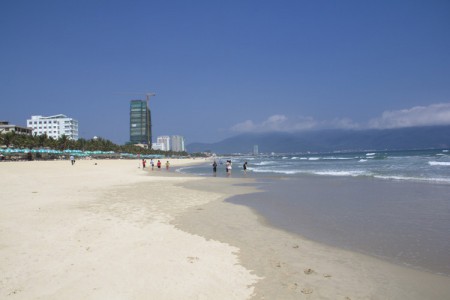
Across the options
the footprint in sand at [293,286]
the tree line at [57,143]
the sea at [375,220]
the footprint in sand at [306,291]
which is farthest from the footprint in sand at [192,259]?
the tree line at [57,143]

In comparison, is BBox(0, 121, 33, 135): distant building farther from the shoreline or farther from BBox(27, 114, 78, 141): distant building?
the shoreline

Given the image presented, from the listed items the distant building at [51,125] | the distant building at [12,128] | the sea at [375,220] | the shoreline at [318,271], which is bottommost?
the sea at [375,220]

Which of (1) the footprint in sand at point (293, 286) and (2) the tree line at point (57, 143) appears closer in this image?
(1) the footprint in sand at point (293, 286)

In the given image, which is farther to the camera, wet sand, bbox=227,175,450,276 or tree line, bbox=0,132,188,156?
tree line, bbox=0,132,188,156

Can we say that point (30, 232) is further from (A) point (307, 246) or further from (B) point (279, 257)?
(A) point (307, 246)

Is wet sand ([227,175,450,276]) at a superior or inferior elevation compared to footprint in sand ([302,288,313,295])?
inferior

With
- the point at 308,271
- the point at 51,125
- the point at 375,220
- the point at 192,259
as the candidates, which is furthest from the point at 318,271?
Result: the point at 51,125

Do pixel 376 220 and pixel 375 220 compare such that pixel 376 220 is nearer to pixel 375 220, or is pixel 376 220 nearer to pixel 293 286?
pixel 375 220

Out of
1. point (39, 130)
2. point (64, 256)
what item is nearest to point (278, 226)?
point (64, 256)

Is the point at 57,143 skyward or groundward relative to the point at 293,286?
skyward

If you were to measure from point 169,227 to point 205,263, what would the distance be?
3.06m

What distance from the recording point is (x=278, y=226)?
361 inches

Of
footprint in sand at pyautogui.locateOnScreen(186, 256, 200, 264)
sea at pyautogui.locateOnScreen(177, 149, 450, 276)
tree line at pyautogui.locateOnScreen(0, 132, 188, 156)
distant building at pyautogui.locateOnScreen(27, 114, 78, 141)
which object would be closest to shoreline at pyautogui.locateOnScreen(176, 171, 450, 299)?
Answer: sea at pyautogui.locateOnScreen(177, 149, 450, 276)

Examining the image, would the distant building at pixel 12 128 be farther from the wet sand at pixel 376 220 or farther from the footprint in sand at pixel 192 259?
the footprint in sand at pixel 192 259
